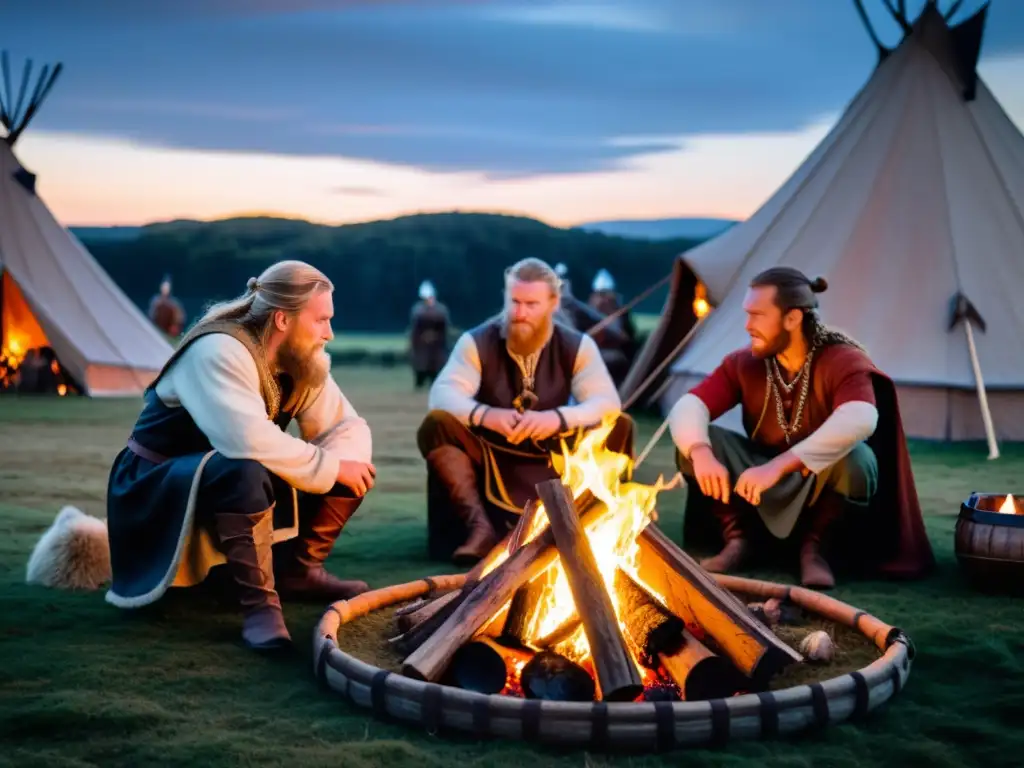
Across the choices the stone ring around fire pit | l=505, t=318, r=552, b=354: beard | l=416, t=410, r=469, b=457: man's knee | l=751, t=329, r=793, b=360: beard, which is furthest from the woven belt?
l=751, t=329, r=793, b=360: beard

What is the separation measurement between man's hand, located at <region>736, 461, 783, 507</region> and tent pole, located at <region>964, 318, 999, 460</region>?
12.8 ft

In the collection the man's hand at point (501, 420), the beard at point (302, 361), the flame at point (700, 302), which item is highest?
the flame at point (700, 302)

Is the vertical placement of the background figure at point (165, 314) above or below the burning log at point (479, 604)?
above

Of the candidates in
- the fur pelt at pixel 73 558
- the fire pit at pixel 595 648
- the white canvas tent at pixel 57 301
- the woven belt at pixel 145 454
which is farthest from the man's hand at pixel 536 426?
the white canvas tent at pixel 57 301

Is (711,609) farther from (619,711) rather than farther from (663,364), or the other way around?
(663,364)

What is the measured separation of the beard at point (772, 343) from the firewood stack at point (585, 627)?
1095mm

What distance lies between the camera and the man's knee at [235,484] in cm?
296

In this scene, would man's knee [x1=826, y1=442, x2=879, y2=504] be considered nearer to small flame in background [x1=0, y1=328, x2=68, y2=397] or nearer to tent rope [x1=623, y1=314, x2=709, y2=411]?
tent rope [x1=623, y1=314, x2=709, y2=411]

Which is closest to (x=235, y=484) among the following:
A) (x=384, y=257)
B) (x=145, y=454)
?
(x=145, y=454)

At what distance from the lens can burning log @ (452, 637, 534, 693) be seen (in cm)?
251

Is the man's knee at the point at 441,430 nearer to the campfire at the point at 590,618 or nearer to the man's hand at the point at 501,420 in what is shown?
the man's hand at the point at 501,420

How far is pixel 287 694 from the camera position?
261cm

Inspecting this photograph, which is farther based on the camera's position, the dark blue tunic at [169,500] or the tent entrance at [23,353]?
the tent entrance at [23,353]

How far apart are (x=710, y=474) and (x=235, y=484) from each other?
1.60 metres
